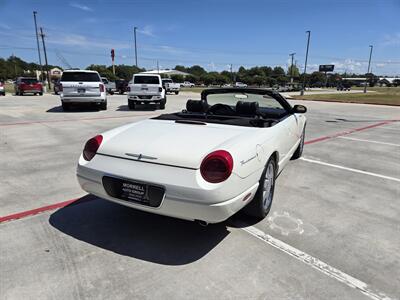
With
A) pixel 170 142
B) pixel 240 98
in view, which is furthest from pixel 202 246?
pixel 240 98

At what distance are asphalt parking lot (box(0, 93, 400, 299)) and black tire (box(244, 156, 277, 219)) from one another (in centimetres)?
12

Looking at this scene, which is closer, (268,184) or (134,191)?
(134,191)

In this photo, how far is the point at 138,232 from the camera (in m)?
3.12

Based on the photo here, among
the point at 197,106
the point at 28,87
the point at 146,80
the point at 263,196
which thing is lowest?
the point at 263,196

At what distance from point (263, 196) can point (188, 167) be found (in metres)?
1.11

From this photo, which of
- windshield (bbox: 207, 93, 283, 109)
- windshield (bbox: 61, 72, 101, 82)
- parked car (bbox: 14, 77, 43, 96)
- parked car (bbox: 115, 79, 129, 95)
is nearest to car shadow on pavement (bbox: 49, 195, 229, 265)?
windshield (bbox: 207, 93, 283, 109)

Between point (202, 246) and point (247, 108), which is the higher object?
point (247, 108)

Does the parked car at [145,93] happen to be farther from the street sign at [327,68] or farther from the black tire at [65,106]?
the street sign at [327,68]

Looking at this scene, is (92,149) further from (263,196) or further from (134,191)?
(263,196)

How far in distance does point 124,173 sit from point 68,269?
2.95ft

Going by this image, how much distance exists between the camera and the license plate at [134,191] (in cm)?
261

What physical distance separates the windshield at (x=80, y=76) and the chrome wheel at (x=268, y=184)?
39.2 ft

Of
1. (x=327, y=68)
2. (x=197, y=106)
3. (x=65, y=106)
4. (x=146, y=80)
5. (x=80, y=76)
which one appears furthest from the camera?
(x=327, y=68)

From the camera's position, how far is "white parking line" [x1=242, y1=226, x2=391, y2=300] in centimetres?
230
